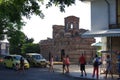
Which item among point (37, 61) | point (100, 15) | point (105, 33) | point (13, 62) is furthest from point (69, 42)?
point (105, 33)

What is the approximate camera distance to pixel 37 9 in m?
13.3

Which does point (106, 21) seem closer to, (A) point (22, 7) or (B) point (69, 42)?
(A) point (22, 7)

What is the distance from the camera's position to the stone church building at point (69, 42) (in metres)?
64.8

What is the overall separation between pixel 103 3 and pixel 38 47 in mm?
41252

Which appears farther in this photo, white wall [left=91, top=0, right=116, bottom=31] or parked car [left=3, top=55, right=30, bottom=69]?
parked car [left=3, top=55, right=30, bottom=69]

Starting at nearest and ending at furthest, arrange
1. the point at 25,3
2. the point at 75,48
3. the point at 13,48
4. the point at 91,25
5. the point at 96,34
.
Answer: the point at 25,3 → the point at 96,34 → the point at 91,25 → the point at 75,48 → the point at 13,48

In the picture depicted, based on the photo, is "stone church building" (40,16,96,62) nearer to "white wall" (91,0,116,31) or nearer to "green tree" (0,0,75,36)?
"white wall" (91,0,116,31)

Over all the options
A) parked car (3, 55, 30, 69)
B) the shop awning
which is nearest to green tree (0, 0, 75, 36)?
the shop awning

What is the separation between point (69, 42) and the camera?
215 ft

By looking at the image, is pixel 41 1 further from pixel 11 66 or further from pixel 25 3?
pixel 11 66

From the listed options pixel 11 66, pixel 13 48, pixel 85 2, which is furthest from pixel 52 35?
pixel 85 2

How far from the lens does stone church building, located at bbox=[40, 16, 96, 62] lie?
64812mm

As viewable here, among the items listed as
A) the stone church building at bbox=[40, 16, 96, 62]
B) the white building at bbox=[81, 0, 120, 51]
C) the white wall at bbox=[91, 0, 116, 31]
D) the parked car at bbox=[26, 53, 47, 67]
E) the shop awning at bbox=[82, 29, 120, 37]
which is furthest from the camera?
the stone church building at bbox=[40, 16, 96, 62]

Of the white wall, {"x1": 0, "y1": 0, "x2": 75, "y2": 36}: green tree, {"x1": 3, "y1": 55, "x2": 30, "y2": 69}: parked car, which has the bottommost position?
{"x1": 3, "y1": 55, "x2": 30, "y2": 69}: parked car
